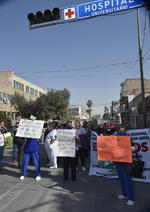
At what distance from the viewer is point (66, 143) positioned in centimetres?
512

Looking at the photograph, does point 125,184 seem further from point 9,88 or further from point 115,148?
point 9,88

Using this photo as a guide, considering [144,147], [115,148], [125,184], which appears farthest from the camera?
[144,147]

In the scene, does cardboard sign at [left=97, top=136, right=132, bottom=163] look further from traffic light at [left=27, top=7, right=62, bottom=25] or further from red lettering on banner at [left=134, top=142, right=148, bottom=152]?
traffic light at [left=27, top=7, right=62, bottom=25]

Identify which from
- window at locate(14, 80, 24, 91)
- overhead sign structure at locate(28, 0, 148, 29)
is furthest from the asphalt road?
window at locate(14, 80, 24, 91)

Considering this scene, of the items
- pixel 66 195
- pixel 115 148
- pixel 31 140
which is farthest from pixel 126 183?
pixel 31 140

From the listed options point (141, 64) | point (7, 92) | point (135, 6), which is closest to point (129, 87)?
point (7, 92)

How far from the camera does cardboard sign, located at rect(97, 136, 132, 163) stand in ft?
12.0

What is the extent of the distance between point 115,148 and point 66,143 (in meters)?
1.69

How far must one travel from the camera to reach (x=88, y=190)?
4148 mm

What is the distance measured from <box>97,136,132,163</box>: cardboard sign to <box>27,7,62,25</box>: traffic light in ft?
13.2

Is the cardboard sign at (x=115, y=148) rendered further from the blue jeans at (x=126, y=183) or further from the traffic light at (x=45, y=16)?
the traffic light at (x=45, y=16)

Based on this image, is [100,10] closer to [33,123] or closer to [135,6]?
[135,6]

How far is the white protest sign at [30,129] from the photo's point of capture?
5188mm

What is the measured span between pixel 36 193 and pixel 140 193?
2.41 m
